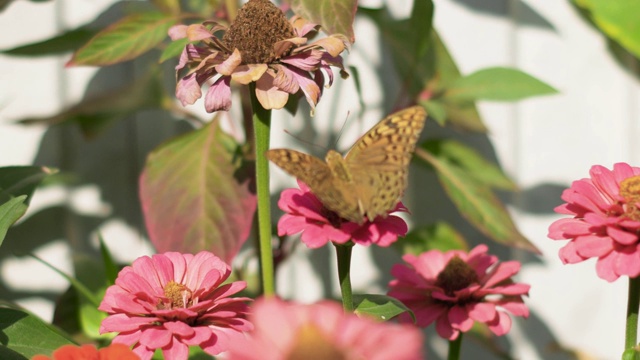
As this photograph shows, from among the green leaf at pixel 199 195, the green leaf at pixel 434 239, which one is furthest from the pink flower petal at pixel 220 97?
the green leaf at pixel 434 239

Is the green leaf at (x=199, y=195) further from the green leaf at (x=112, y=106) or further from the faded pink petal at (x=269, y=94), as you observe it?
the faded pink petal at (x=269, y=94)

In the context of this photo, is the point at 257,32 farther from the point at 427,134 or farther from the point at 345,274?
the point at 427,134

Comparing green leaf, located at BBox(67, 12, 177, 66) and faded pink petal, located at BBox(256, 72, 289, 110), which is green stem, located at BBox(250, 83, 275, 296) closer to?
faded pink petal, located at BBox(256, 72, 289, 110)

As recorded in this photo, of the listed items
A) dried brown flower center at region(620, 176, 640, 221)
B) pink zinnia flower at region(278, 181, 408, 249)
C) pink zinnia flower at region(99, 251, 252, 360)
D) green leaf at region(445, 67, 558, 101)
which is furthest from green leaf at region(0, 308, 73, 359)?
green leaf at region(445, 67, 558, 101)

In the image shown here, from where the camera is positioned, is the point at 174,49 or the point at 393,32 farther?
the point at 393,32

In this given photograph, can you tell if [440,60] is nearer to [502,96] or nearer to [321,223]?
[502,96]

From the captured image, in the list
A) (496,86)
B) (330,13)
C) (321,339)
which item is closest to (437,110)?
(496,86)

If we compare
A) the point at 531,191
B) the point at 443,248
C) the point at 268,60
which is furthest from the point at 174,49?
the point at 531,191
